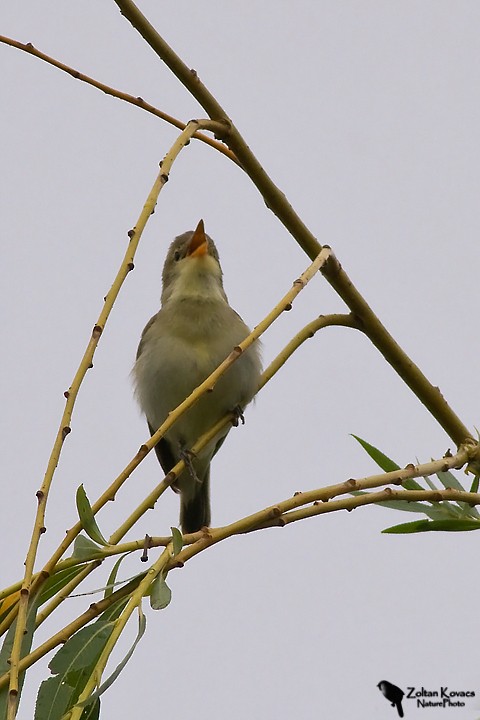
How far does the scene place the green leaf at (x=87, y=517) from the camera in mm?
2078

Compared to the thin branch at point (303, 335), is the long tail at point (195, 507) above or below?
above

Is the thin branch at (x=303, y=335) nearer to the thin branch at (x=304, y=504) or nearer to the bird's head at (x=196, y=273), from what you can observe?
the thin branch at (x=304, y=504)

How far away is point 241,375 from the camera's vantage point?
488 cm

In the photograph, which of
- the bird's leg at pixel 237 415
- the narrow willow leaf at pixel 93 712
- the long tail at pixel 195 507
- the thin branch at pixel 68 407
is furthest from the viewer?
the long tail at pixel 195 507

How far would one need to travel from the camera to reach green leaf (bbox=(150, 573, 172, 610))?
1.95 metres

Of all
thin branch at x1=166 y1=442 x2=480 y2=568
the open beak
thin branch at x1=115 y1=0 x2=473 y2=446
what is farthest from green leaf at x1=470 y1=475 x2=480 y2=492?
the open beak

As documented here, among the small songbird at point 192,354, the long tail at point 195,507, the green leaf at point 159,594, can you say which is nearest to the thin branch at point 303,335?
the green leaf at point 159,594

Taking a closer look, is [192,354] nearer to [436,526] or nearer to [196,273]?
[196,273]

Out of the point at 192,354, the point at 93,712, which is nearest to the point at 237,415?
the point at 192,354

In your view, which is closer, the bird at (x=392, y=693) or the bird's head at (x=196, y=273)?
the bird at (x=392, y=693)

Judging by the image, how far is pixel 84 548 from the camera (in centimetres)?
212

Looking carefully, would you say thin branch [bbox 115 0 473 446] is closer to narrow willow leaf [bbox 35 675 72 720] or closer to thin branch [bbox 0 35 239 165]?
thin branch [bbox 0 35 239 165]

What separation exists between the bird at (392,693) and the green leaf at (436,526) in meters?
0.39

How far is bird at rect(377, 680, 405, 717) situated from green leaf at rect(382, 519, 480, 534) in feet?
1.26
